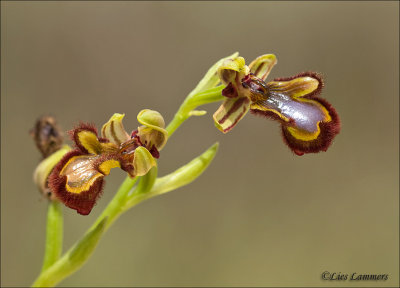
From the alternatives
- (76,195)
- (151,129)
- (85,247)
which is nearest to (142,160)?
(151,129)

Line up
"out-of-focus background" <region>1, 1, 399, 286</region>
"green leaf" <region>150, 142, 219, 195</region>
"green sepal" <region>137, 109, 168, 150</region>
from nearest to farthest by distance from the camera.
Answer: "green sepal" <region>137, 109, 168, 150</region> → "green leaf" <region>150, 142, 219, 195</region> → "out-of-focus background" <region>1, 1, 399, 286</region>

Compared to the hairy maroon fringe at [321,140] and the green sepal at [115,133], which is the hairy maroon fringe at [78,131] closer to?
the green sepal at [115,133]

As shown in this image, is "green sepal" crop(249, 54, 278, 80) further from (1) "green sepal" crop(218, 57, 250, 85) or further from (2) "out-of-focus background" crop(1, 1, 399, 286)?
(2) "out-of-focus background" crop(1, 1, 399, 286)

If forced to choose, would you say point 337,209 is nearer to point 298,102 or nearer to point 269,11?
point 269,11

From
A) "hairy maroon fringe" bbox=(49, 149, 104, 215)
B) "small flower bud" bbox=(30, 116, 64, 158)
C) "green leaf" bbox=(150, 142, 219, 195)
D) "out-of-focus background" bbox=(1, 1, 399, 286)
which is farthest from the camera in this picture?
"out-of-focus background" bbox=(1, 1, 399, 286)

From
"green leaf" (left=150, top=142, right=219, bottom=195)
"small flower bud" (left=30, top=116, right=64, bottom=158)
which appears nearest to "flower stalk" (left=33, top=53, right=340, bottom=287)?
"green leaf" (left=150, top=142, right=219, bottom=195)

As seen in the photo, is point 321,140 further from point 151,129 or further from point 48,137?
point 48,137
